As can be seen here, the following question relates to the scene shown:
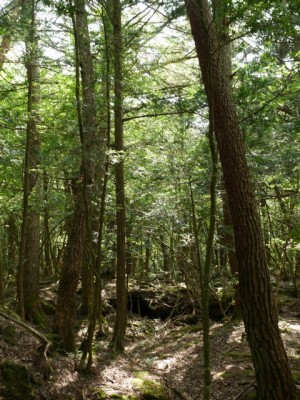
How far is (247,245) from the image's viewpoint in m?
5.44

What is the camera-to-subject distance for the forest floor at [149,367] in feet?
19.3

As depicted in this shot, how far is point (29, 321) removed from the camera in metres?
10.6

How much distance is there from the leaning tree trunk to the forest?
0.02 metres

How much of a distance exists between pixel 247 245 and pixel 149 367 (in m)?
4.37

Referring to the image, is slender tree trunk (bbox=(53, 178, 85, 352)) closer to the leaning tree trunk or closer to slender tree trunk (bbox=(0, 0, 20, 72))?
slender tree trunk (bbox=(0, 0, 20, 72))

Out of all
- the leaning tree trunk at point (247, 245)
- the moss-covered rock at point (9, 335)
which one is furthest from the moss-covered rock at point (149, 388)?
the moss-covered rock at point (9, 335)

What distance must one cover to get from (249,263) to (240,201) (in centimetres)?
90

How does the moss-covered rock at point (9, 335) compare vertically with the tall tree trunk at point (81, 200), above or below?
below

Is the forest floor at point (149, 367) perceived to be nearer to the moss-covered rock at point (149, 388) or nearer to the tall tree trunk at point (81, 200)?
the moss-covered rock at point (149, 388)

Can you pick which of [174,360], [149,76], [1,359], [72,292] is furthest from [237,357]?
[149,76]

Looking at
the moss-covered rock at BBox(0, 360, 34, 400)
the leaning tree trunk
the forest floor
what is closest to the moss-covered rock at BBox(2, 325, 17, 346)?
the forest floor

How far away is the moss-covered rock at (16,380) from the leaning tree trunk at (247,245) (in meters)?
3.09

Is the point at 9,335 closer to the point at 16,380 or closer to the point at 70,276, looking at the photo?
the point at 16,380

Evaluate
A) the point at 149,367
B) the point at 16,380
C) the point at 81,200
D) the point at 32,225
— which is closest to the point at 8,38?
the point at 81,200
